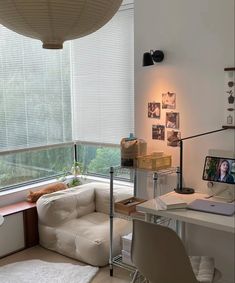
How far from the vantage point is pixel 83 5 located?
53.1 inches

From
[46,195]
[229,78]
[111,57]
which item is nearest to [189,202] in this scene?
[229,78]

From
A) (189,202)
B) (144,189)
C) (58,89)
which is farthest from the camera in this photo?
(58,89)

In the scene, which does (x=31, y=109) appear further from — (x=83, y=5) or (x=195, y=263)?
(x=83, y=5)

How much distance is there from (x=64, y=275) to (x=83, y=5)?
241cm

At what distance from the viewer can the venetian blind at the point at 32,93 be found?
3818 mm

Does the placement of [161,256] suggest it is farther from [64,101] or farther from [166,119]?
[64,101]

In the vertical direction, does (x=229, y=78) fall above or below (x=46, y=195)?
above

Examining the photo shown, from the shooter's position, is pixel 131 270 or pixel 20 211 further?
pixel 20 211

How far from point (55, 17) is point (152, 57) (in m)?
1.78

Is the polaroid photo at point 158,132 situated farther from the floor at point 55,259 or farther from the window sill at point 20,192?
the floor at point 55,259

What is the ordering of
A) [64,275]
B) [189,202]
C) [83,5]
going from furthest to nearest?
[64,275]
[189,202]
[83,5]

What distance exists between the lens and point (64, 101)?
4387mm

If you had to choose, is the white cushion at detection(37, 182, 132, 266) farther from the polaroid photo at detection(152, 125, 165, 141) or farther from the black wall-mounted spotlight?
the black wall-mounted spotlight

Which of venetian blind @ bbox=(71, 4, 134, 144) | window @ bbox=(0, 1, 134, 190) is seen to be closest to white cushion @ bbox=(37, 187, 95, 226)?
window @ bbox=(0, 1, 134, 190)
